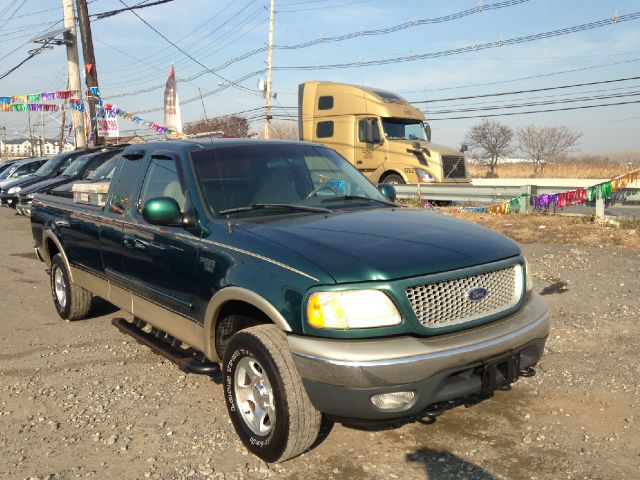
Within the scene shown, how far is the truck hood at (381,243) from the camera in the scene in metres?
2.78

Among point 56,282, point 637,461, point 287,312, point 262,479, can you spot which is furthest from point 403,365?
point 56,282

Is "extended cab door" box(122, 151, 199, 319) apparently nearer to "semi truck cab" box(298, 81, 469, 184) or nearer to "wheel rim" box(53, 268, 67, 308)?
"wheel rim" box(53, 268, 67, 308)

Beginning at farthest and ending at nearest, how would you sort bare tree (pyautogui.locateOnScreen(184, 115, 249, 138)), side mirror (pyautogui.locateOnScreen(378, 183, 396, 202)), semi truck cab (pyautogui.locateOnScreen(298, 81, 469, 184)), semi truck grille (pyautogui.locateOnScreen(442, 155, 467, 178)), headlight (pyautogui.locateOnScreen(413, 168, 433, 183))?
bare tree (pyautogui.locateOnScreen(184, 115, 249, 138)), semi truck grille (pyautogui.locateOnScreen(442, 155, 467, 178)), semi truck cab (pyautogui.locateOnScreen(298, 81, 469, 184)), headlight (pyautogui.locateOnScreen(413, 168, 433, 183)), side mirror (pyautogui.locateOnScreen(378, 183, 396, 202))

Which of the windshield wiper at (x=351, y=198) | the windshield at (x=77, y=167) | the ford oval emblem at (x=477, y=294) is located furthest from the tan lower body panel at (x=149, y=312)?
the windshield at (x=77, y=167)

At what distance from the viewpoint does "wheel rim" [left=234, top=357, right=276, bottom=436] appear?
3037 millimetres

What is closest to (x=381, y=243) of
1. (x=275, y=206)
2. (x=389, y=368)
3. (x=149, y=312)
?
(x=389, y=368)

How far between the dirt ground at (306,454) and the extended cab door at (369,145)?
9717mm

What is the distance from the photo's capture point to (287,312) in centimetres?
283

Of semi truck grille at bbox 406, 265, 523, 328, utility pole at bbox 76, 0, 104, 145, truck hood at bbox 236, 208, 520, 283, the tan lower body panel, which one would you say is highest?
utility pole at bbox 76, 0, 104, 145

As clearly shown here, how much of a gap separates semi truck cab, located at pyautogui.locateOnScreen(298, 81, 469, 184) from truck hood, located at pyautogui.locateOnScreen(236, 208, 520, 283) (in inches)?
437

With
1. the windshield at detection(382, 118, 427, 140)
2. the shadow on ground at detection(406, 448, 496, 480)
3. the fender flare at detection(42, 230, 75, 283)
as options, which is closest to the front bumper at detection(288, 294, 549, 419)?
the shadow on ground at detection(406, 448, 496, 480)

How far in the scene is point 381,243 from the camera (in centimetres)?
300

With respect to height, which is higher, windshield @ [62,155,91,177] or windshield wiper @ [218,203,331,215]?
windshield @ [62,155,91,177]

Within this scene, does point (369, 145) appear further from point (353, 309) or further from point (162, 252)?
point (353, 309)
